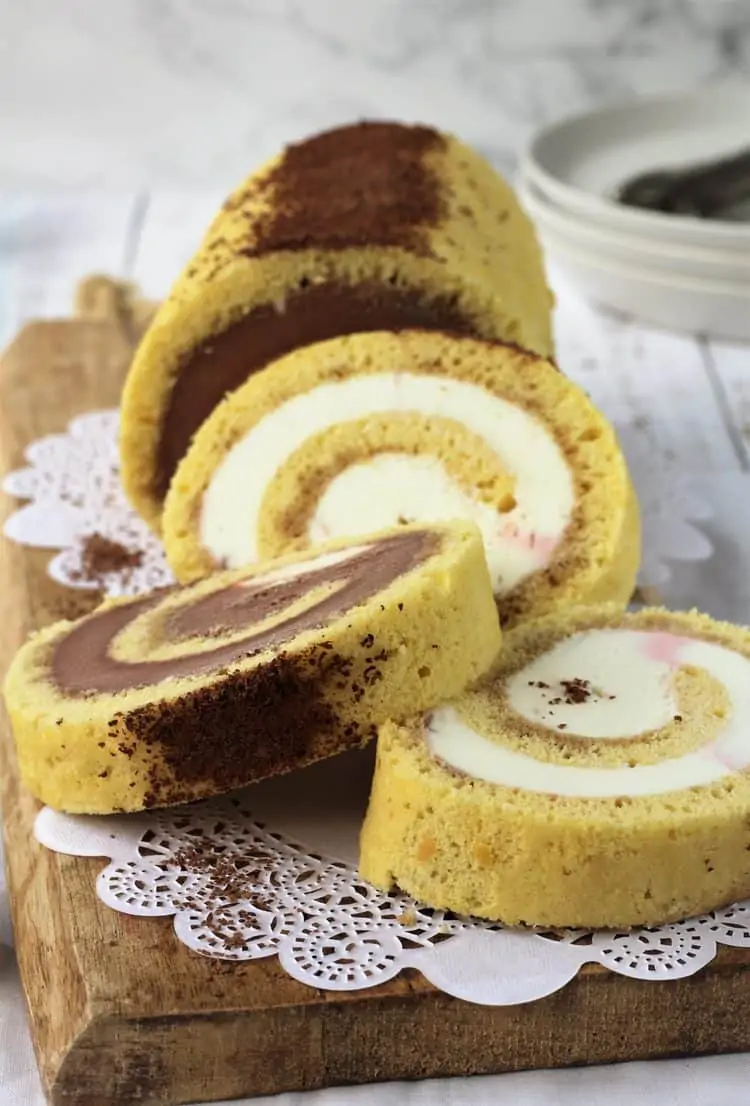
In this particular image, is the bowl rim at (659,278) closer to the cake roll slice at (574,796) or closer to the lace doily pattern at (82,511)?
the lace doily pattern at (82,511)

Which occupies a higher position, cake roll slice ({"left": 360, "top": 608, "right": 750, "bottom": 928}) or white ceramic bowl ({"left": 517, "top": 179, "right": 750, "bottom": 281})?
white ceramic bowl ({"left": 517, "top": 179, "right": 750, "bottom": 281})

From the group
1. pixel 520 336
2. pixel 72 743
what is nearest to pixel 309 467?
pixel 520 336

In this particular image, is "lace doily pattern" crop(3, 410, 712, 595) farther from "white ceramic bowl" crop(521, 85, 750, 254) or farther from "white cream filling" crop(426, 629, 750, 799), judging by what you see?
"white ceramic bowl" crop(521, 85, 750, 254)

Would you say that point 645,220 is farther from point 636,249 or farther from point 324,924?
point 324,924

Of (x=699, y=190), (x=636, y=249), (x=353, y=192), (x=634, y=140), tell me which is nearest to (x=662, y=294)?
(x=636, y=249)

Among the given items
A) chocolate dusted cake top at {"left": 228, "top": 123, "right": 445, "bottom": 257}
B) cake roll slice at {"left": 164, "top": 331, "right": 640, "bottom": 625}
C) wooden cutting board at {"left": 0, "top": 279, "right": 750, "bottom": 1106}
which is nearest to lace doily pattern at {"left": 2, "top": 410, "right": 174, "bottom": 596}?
cake roll slice at {"left": 164, "top": 331, "right": 640, "bottom": 625}

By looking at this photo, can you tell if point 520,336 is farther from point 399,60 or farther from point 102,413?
point 399,60
